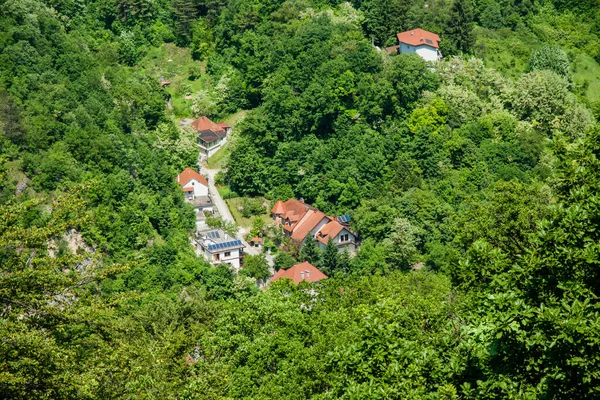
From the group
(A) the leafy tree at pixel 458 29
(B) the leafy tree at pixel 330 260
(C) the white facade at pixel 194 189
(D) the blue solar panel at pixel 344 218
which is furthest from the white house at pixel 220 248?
(A) the leafy tree at pixel 458 29

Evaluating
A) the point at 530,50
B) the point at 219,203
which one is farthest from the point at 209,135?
the point at 530,50

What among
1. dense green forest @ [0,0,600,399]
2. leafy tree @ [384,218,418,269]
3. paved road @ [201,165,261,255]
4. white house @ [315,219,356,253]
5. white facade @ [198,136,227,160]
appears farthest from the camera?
white facade @ [198,136,227,160]

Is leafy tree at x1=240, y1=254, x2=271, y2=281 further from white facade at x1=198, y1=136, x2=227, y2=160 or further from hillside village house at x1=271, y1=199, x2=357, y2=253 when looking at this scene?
white facade at x1=198, y1=136, x2=227, y2=160

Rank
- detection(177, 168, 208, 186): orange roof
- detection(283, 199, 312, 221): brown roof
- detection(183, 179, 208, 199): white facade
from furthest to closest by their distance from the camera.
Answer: detection(177, 168, 208, 186): orange roof → detection(183, 179, 208, 199): white facade → detection(283, 199, 312, 221): brown roof

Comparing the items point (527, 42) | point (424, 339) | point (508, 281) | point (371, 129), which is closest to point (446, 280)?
point (424, 339)

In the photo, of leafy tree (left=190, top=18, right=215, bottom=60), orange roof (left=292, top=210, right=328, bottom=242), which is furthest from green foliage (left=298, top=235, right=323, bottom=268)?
leafy tree (left=190, top=18, right=215, bottom=60)

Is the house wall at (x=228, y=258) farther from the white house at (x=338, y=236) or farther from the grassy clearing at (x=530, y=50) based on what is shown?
the grassy clearing at (x=530, y=50)
